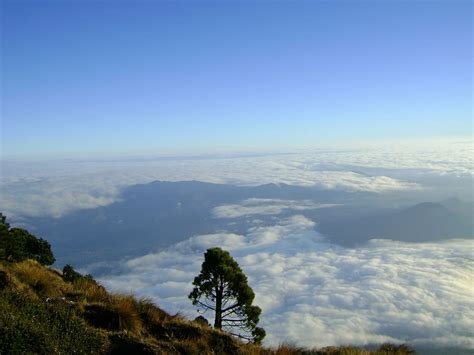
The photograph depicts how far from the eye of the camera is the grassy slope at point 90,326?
7217mm

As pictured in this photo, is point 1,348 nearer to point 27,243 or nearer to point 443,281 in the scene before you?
point 27,243

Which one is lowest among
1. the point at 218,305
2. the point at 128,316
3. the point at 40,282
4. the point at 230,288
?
the point at 218,305

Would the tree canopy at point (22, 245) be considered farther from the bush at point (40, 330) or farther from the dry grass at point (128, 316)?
Answer: the bush at point (40, 330)

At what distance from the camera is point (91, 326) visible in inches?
356

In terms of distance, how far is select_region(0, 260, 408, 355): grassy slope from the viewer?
722cm

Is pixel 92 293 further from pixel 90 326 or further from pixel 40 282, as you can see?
pixel 90 326

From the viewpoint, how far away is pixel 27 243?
108 ft

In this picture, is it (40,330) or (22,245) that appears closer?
(40,330)

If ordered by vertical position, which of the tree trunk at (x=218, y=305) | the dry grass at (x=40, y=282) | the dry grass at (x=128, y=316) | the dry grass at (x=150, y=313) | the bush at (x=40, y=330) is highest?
the bush at (x=40, y=330)

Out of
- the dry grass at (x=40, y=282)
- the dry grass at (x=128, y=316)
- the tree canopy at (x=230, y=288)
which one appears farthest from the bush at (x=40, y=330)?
the tree canopy at (x=230, y=288)

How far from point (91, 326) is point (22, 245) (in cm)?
2376

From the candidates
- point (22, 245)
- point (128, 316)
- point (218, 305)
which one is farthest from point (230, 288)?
point (128, 316)

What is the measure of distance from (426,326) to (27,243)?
156529 mm

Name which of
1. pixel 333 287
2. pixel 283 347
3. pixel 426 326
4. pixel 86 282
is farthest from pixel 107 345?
pixel 333 287
